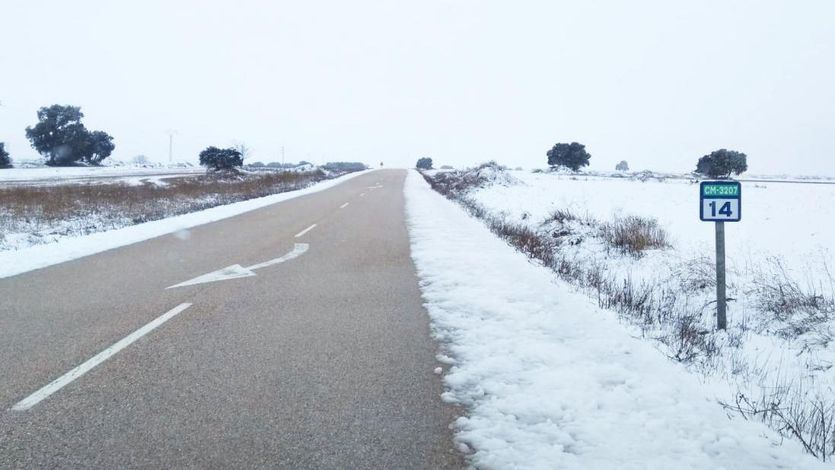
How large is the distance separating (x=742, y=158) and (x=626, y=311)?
189 feet

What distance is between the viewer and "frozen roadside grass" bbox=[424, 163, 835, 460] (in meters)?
4.08

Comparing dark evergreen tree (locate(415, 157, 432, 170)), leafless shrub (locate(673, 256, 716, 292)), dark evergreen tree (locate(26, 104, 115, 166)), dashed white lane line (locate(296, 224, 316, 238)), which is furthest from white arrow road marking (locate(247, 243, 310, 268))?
dark evergreen tree (locate(415, 157, 432, 170))

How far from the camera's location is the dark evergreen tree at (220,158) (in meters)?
54.4

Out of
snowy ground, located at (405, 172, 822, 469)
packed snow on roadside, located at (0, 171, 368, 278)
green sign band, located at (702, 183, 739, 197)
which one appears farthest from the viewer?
packed snow on roadside, located at (0, 171, 368, 278)

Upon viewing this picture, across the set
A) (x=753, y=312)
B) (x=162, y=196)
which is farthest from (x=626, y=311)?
(x=162, y=196)

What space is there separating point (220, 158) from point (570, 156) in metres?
55.9

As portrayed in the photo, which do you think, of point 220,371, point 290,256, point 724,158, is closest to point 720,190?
point 220,371

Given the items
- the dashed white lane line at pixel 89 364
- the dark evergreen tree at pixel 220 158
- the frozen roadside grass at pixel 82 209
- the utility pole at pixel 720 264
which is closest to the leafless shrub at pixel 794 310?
the utility pole at pixel 720 264

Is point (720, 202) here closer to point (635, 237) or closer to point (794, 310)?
point (794, 310)

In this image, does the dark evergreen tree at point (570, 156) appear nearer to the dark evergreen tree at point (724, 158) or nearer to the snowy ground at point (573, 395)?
the dark evergreen tree at point (724, 158)

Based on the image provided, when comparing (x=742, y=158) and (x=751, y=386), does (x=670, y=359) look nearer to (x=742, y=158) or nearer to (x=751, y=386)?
(x=751, y=386)

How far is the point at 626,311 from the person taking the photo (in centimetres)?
647

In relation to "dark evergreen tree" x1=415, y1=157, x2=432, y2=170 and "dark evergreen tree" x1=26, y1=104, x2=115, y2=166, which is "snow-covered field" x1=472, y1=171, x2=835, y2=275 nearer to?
"dark evergreen tree" x1=26, y1=104, x2=115, y2=166

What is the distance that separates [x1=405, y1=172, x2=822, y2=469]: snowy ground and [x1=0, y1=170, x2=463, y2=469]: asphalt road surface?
30 cm
